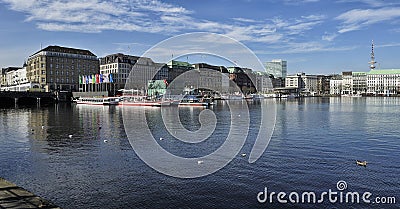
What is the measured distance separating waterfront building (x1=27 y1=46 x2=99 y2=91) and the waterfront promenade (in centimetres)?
15047

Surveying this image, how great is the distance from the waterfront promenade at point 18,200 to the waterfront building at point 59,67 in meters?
150

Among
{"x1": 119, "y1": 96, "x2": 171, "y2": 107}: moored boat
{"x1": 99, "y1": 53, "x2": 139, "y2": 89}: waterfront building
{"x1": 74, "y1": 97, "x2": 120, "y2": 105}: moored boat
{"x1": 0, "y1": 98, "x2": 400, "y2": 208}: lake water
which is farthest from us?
{"x1": 99, "y1": 53, "x2": 139, "y2": 89}: waterfront building

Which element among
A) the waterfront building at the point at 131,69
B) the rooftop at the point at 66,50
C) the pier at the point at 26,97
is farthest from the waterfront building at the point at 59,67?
the pier at the point at 26,97

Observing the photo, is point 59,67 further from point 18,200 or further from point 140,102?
point 18,200

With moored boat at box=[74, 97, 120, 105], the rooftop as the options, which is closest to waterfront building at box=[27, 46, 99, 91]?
the rooftop

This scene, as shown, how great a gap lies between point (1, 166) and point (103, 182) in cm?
921

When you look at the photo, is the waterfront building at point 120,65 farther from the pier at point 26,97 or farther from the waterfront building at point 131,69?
the pier at point 26,97

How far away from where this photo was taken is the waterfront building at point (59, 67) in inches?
6117

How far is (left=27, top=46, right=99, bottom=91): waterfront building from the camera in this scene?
155m

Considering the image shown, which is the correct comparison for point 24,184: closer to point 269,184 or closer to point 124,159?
point 124,159

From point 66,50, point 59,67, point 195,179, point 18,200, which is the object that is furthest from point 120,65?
point 18,200

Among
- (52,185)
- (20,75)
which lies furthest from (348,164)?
(20,75)

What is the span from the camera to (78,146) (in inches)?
1236

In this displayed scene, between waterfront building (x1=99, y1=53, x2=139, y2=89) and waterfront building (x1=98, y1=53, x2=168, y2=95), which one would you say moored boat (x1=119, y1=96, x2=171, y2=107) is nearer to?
waterfront building (x1=98, y1=53, x2=168, y2=95)
